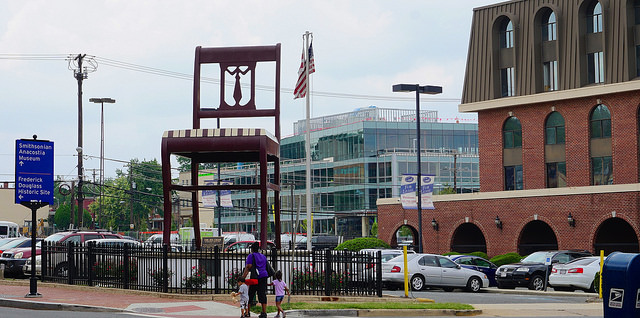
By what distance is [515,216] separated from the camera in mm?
46594

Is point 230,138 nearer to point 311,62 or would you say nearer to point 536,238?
point 311,62

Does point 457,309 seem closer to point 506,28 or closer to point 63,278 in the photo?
point 63,278

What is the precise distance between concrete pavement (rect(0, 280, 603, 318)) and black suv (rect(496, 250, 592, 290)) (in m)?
8.18

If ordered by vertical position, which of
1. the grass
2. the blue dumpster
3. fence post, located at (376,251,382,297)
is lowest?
the grass

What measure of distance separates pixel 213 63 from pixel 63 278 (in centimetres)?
702

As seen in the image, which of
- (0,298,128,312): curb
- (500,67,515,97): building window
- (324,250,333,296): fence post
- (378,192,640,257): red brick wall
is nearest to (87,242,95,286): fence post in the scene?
(0,298,128,312): curb


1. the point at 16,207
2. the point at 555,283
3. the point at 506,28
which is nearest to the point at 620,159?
the point at 506,28

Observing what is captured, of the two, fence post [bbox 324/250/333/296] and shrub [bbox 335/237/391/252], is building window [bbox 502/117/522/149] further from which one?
fence post [bbox 324/250/333/296]

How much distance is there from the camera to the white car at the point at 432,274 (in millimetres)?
28719

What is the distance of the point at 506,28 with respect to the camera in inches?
1959

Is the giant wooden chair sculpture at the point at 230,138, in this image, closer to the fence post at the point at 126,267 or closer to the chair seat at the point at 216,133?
the chair seat at the point at 216,133

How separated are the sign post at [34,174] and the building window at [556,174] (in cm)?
3304

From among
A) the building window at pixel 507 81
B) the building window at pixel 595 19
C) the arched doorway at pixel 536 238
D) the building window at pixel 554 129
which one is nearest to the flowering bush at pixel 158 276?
the arched doorway at pixel 536 238

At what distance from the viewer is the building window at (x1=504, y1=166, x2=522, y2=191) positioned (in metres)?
49.9
